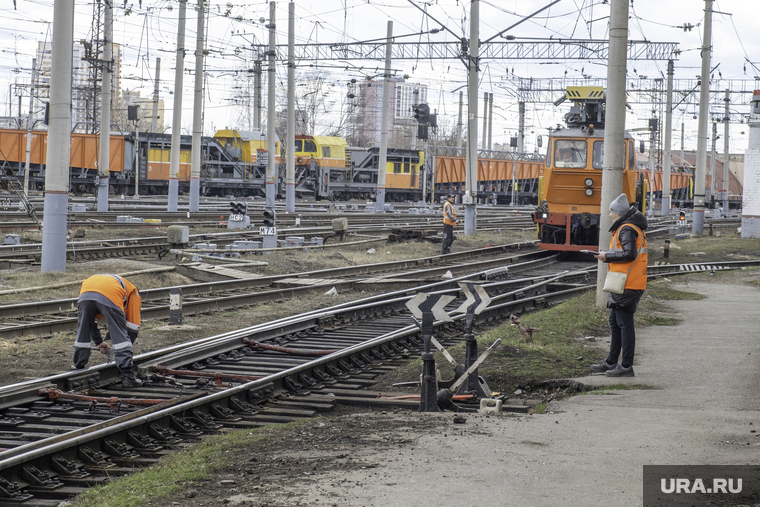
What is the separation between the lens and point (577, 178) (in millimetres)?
22734

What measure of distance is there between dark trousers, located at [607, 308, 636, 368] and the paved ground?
28cm

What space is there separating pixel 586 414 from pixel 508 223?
31.3 m

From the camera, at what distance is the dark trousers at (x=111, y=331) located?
821 cm

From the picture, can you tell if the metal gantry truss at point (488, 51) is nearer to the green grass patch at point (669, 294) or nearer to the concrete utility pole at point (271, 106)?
the concrete utility pole at point (271, 106)

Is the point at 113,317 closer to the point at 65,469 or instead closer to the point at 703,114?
the point at 65,469

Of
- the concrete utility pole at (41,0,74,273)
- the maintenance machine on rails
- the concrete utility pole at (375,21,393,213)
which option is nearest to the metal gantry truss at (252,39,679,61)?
the concrete utility pole at (375,21,393,213)

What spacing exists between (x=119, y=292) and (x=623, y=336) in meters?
5.15

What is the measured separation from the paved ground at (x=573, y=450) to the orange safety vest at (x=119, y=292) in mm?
3109

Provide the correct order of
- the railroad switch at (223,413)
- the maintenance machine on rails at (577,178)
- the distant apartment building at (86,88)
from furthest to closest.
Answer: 1. the distant apartment building at (86,88)
2. the maintenance machine on rails at (577,178)
3. the railroad switch at (223,413)

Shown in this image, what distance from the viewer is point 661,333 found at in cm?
1194

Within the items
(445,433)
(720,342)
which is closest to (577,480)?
(445,433)

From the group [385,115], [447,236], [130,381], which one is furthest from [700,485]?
[385,115]

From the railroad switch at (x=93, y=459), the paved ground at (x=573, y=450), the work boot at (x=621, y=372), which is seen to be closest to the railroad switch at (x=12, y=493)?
the railroad switch at (x=93, y=459)

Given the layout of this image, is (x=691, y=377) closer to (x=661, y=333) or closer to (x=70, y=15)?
(x=661, y=333)
